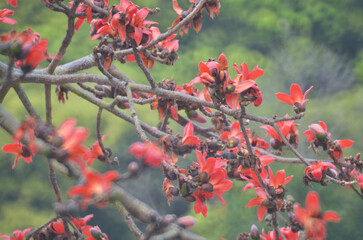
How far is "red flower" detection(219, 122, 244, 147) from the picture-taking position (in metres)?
0.65

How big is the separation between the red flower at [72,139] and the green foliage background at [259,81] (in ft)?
4.76

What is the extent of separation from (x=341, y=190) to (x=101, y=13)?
8.33 feet

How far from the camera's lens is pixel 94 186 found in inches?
11.7

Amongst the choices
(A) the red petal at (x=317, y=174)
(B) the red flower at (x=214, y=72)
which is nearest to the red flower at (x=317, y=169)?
(A) the red petal at (x=317, y=174)

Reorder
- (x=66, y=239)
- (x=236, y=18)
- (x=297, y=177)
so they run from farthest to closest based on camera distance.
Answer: (x=236, y=18), (x=297, y=177), (x=66, y=239)

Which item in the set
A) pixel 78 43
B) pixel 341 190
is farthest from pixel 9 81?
pixel 78 43

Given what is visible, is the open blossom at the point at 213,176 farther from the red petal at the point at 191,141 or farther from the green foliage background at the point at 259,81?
the green foliage background at the point at 259,81

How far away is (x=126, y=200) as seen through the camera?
0.31 metres

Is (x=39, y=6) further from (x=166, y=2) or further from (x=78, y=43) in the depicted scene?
(x=166, y=2)

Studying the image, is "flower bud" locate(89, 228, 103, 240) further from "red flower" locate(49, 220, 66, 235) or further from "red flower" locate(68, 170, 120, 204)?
"red flower" locate(68, 170, 120, 204)

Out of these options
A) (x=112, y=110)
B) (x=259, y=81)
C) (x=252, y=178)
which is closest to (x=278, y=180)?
(x=252, y=178)

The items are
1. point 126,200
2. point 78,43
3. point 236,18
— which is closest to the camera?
point 126,200

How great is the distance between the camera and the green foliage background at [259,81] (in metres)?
2.72

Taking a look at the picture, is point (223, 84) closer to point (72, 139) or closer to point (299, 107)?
point (299, 107)
